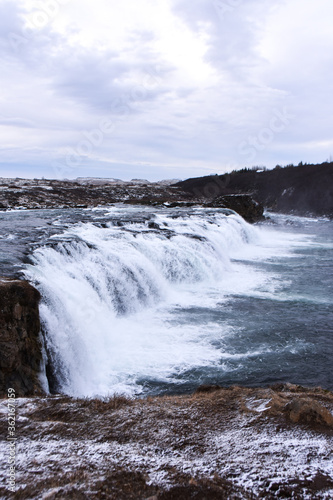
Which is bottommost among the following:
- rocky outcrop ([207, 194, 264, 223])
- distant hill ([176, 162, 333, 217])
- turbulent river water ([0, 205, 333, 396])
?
turbulent river water ([0, 205, 333, 396])

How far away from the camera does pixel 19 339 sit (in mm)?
6230

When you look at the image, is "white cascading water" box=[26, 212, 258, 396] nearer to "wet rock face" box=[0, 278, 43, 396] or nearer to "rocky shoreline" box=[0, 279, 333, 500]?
"wet rock face" box=[0, 278, 43, 396]

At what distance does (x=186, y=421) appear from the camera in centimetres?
436

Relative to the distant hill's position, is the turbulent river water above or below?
below

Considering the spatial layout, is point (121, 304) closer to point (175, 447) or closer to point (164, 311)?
point (164, 311)

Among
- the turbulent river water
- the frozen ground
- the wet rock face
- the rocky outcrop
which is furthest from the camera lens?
the rocky outcrop

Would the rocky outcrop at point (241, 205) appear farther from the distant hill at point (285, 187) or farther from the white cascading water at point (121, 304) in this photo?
the white cascading water at point (121, 304)

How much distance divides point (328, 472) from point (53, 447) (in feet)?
9.04

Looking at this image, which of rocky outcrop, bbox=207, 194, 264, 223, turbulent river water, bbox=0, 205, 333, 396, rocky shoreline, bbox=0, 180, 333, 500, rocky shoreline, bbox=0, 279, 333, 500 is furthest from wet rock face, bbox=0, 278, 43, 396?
rocky outcrop, bbox=207, 194, 264, 223

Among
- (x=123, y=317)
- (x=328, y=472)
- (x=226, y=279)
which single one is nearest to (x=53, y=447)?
(x=328, y=472)

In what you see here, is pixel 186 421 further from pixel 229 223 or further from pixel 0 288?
pixel 229 223

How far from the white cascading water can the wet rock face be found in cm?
75

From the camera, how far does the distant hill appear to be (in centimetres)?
5400

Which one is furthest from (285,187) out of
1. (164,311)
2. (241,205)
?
(164,311)
